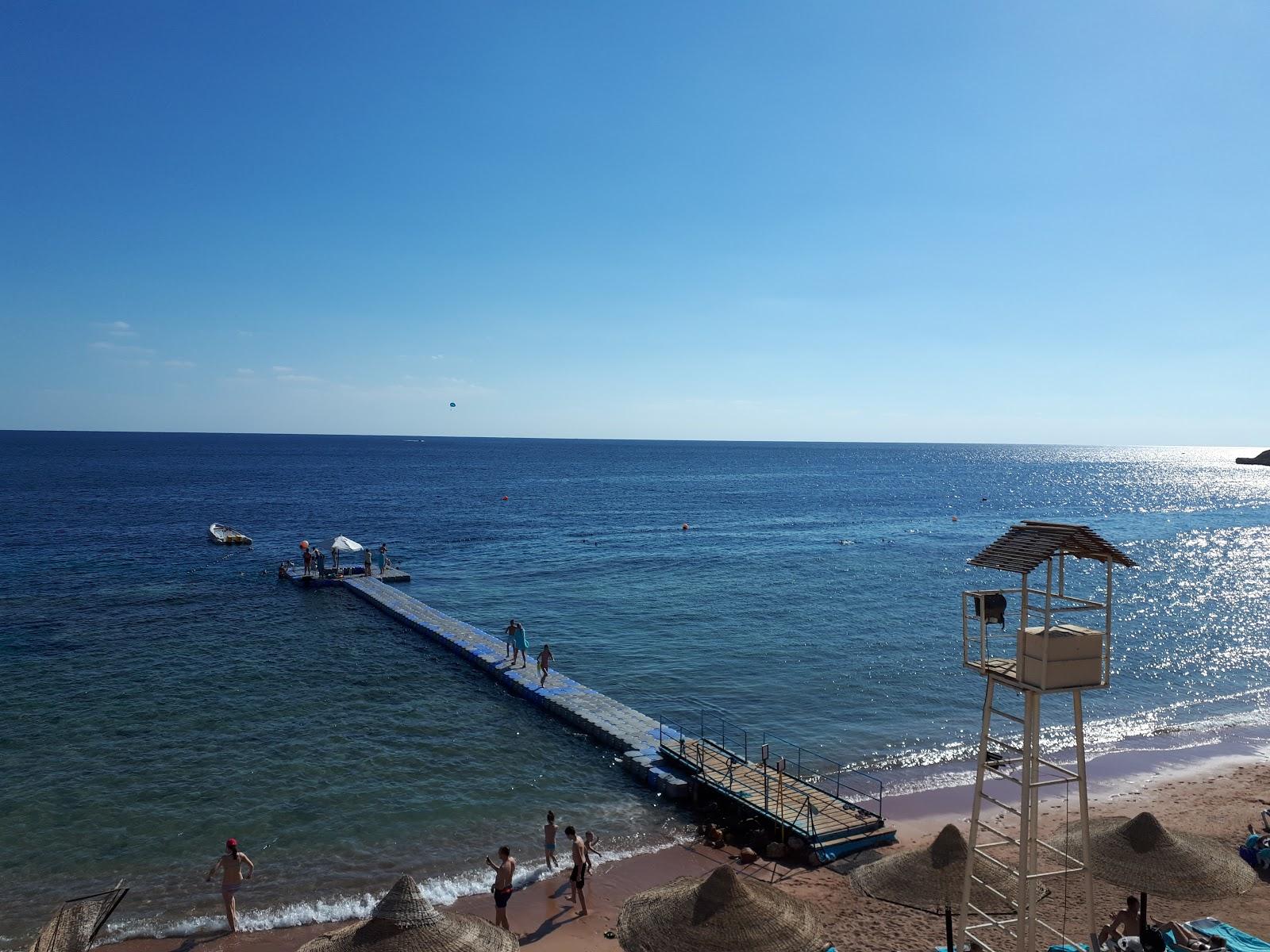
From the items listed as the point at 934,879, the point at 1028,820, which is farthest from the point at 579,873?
the point at 1028,820

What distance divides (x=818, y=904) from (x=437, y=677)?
1691 centimetres

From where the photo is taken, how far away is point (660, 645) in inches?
1297

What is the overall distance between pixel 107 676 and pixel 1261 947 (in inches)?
1186

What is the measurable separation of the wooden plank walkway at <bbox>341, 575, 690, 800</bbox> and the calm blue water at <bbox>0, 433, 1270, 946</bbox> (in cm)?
52

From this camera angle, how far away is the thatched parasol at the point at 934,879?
1175cm

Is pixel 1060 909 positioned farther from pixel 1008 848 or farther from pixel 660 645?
pixel 660 645

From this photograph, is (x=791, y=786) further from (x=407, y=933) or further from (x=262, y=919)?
(x=262, y=919)

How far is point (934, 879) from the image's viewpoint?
12.1 m

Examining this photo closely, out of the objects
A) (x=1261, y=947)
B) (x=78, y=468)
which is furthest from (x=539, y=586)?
(x=78, y=468)

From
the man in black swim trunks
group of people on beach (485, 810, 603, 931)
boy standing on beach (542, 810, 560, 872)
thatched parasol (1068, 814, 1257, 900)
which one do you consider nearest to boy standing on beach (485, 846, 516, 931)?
group of people on beach (485, 810, 603, 931)

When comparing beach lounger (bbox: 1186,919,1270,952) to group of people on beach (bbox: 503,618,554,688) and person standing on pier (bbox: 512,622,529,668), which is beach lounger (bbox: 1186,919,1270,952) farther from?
person standing on pier (bbox: 512,622,529,668)

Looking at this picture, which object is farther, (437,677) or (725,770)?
(437,677)

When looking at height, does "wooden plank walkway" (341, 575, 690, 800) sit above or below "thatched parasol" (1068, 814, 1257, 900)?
below

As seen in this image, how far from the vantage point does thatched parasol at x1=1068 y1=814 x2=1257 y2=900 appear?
499 inches
